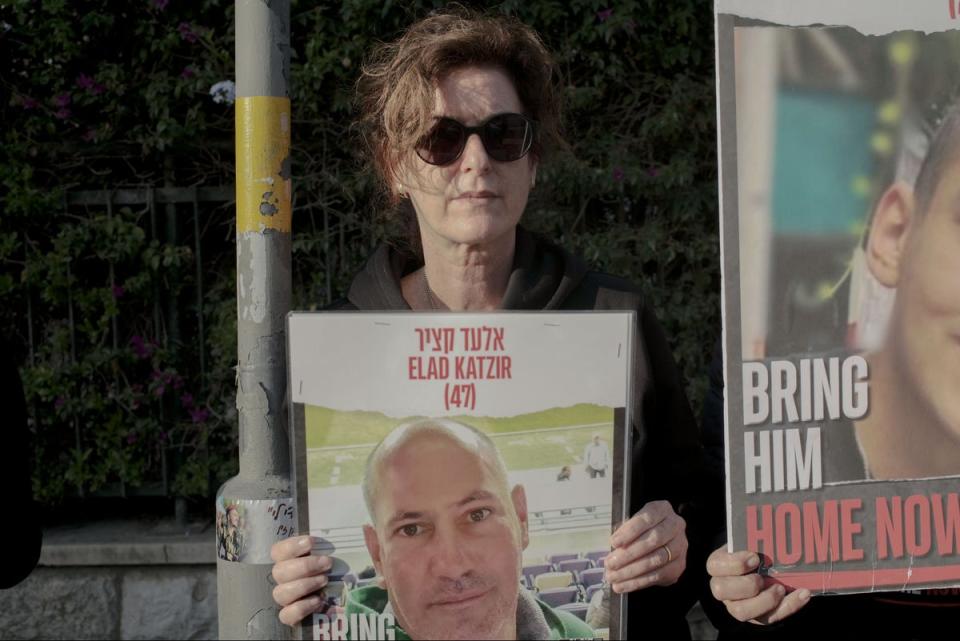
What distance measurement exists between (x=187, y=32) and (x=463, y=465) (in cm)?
349

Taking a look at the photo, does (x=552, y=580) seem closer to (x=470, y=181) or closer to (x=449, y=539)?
(x=449, y=539)

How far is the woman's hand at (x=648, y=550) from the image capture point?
1642mm

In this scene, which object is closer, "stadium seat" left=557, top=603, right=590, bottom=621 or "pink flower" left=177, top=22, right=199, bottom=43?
"stadium seat" left=557, top=603, right=590, bottom=621

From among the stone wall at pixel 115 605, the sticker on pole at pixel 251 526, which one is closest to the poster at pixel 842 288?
the sticker on pole at pixel 251 526

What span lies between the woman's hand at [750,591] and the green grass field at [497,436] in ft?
0.91

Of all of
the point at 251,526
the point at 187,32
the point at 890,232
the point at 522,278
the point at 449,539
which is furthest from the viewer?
the point at 187,32

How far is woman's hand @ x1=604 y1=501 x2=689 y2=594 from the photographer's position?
1642 millimetres

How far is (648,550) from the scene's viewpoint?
1675 millimetres

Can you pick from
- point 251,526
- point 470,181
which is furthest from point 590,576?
point 251,526

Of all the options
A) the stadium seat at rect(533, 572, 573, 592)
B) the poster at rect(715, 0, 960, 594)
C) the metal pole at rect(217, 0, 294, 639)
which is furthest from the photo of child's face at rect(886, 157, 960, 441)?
the metal pole at rect(217, 0, 294, 639)

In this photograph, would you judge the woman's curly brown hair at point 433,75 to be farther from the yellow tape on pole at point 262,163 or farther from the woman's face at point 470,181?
the yellow tape on pole at point 262,163

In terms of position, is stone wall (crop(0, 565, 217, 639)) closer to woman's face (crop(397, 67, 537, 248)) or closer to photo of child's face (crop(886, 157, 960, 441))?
woman's face (crop(397, 67, 537, 248))

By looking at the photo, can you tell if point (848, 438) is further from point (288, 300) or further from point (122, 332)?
point (122, 332)

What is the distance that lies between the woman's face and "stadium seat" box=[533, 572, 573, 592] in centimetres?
57
